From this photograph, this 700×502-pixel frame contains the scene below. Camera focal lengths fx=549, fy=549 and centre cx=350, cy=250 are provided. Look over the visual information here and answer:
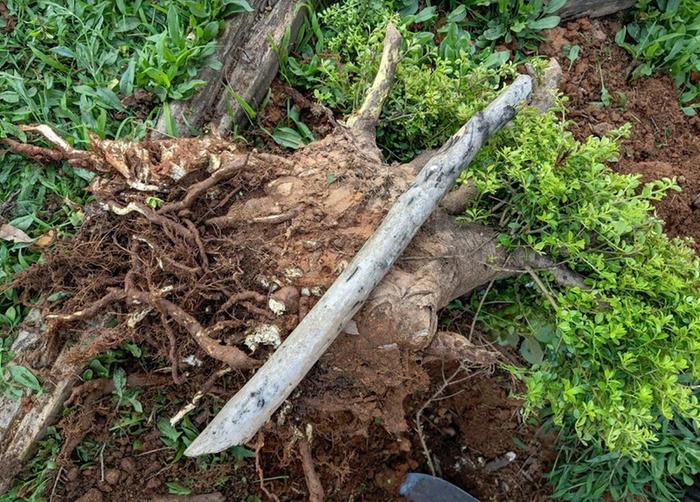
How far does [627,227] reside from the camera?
212 cm

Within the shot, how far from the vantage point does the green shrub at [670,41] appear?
10.4 feet

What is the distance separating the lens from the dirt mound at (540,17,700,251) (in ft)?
9.96

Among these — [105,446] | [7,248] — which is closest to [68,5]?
[7,248]

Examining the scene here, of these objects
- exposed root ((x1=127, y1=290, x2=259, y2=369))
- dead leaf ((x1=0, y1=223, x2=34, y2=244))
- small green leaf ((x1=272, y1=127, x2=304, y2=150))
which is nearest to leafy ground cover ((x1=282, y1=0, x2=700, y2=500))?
small green leaf ((x1=272, y1=127, x2=304, y2=150))

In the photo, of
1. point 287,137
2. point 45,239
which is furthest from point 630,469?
point 45,239

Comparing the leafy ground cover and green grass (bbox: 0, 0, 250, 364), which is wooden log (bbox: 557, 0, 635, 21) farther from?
green grass (bbox: 0, 0, 250, 364)

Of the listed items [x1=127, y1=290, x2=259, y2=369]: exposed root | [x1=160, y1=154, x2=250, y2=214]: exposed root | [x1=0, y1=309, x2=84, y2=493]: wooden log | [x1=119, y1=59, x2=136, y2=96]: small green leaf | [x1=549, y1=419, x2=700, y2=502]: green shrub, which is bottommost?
[x1=549, y1=419, x2=700, y2=502]: green shrub

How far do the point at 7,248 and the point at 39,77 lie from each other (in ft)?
2.80

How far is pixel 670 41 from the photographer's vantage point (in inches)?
127

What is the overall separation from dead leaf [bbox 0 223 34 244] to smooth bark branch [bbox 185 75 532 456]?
1329mm

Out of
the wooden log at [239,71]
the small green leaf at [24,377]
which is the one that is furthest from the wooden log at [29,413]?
the wooden log at [239,71]

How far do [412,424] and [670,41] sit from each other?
8.76ft

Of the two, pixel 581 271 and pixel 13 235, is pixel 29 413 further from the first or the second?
pixel 581 271

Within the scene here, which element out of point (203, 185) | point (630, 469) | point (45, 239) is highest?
point (203, 185)
